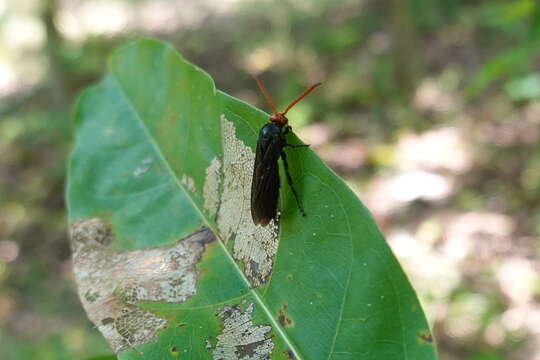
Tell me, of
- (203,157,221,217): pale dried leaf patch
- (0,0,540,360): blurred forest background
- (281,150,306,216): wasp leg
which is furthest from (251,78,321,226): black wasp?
(0,0,540,360): blurred forest background

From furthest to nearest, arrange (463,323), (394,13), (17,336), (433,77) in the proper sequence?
(433,77), (394,13), (17,336), (463,323)

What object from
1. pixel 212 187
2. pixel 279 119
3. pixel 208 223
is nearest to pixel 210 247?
pixel 208 223

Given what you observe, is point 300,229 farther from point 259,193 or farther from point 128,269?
point 128,269

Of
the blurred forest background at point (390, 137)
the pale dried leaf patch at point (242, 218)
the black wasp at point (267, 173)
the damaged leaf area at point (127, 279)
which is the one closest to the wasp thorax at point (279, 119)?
the black wasp at point (267, 173)

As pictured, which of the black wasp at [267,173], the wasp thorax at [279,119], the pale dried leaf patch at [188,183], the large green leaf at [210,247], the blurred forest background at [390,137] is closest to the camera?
the large green leaf at [210,247]

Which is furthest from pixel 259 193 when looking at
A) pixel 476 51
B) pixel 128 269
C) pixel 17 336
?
pixel 476 51

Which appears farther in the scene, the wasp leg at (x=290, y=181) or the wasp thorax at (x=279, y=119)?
the wasp thorax at (x=279, y=119)

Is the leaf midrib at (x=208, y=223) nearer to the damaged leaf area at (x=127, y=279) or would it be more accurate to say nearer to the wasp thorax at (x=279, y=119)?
the damaged leaf area at (x=127, y=279)
